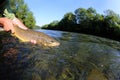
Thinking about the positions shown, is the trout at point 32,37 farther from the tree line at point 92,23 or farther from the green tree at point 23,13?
the green tree at point 23,13

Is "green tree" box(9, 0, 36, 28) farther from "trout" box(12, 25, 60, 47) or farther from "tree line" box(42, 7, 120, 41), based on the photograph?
"trout" box(12, 25, 60, 47)

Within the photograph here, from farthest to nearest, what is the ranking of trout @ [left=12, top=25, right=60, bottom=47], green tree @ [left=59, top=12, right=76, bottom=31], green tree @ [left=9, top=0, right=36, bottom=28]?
green tree @ [left=59, top=12, right=76, bottom=31]
green tree @ [left=9, top=0, right=36, bottom=28]
trout @ [left=12, top=25, right=60, bottom=47]

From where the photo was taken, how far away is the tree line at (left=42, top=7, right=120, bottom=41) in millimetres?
69625

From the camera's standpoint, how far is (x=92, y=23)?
3172 inches

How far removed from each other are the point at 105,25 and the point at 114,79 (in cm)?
6789

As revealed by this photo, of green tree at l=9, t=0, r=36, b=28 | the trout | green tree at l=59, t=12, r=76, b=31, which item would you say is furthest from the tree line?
the trout

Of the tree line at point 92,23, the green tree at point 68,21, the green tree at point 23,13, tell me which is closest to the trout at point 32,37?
the tree line at point 92,23

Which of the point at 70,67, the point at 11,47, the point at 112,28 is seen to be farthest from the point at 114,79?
the point at 112,28

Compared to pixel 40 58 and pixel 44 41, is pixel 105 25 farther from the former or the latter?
pixel 44 41

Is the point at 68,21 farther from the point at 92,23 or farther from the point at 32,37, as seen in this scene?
the point at 32,37

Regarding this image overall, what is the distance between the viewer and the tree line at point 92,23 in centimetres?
6962

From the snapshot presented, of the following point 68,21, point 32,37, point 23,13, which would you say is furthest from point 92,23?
point 32,37

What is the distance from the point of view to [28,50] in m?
10.0

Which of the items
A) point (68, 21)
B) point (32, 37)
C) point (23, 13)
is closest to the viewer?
point (32, 37)
